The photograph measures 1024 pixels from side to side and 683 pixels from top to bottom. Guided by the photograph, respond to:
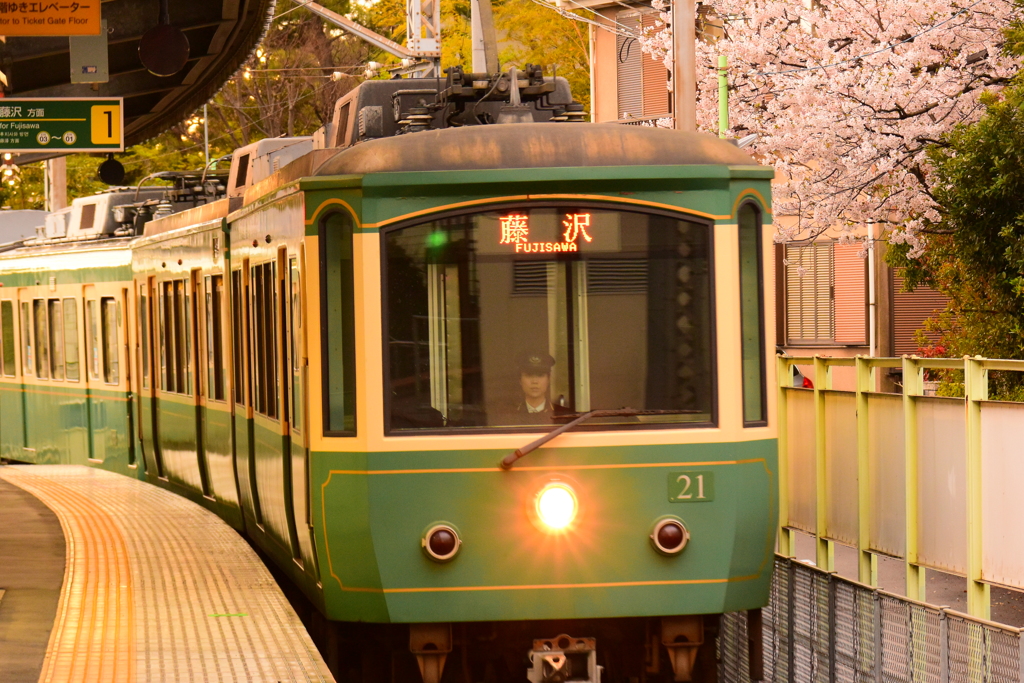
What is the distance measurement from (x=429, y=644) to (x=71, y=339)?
1154 cm

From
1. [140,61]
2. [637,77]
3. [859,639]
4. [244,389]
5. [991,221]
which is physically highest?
[637,77]

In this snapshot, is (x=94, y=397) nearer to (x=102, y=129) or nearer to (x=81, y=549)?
(x=102, y=129)

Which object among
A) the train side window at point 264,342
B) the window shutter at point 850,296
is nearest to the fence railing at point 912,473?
the train side window at point 264,342

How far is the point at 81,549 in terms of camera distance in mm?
10930

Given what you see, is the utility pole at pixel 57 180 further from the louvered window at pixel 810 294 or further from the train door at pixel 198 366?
the train door at pixel 198 366

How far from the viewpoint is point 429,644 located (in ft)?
25.4

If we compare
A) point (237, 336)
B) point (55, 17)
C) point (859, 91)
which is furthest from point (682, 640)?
point (859, 91)

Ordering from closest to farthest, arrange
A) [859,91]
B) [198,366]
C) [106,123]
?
[198,366], [106,123], [859,91]

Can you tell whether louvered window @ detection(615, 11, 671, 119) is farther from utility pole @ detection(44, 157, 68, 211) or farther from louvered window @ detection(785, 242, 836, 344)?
utility pole @ detection(44, 157, 68, 211)

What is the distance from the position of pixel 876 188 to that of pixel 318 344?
573 inches

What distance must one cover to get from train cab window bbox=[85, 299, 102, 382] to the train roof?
10157 millimetres

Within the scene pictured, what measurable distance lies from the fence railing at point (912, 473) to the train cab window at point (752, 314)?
941mm

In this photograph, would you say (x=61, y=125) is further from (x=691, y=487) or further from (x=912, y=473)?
(x=691, y=487)

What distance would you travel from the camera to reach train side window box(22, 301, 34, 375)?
64.8 ft
